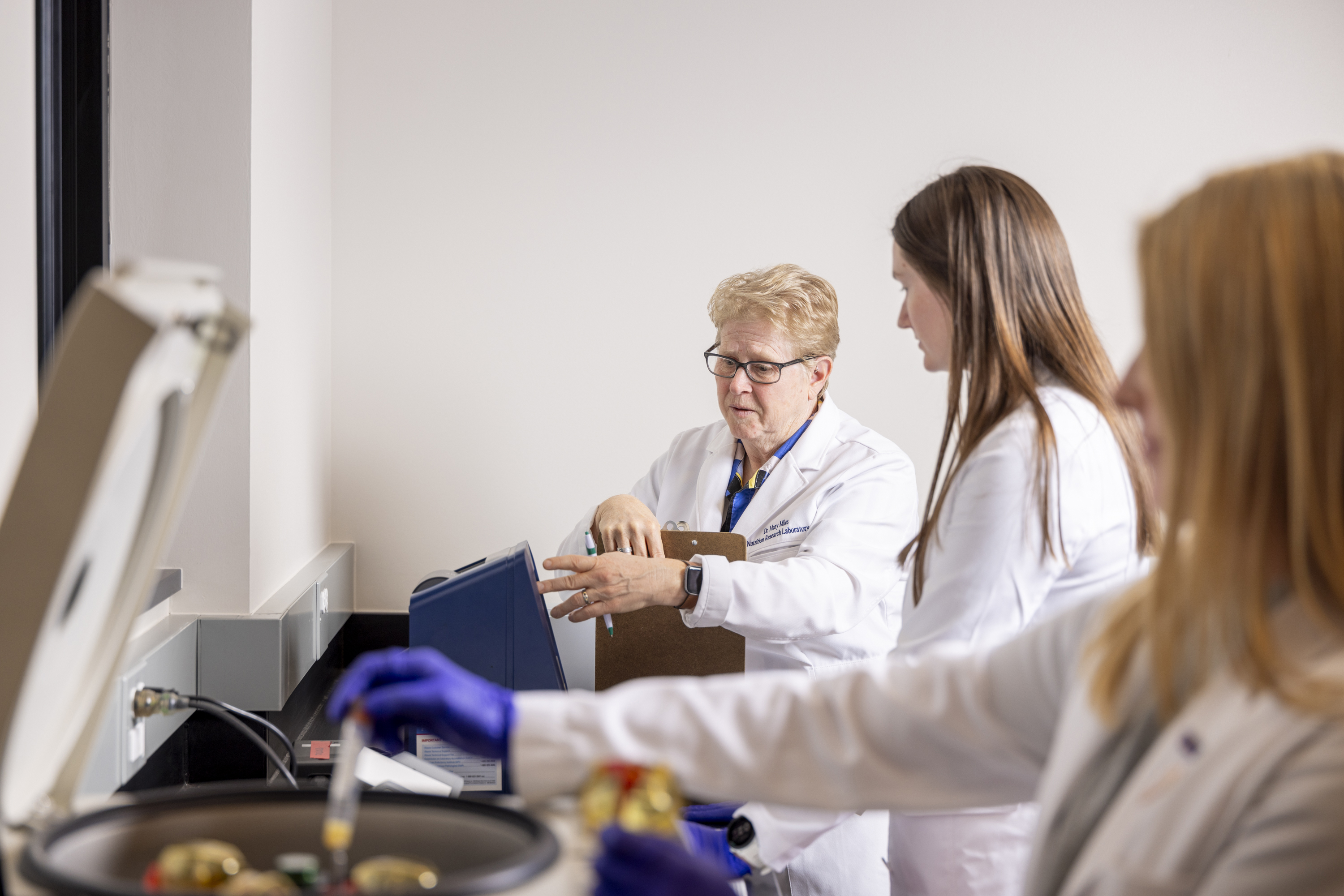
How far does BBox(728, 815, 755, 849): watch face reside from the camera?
1.53 metres

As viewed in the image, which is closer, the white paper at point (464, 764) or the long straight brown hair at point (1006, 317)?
the long straight brown hair at point (1006, 317)

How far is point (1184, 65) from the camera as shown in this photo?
2.60 metres

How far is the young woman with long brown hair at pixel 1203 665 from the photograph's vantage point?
599 mm

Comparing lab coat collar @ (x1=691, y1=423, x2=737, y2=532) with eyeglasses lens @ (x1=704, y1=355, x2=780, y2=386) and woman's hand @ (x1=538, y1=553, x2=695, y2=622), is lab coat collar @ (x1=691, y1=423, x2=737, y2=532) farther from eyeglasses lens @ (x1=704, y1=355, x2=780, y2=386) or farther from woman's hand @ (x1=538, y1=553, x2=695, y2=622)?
woman's hand @ (x1=538, y1=553, x2=695, y2=622)

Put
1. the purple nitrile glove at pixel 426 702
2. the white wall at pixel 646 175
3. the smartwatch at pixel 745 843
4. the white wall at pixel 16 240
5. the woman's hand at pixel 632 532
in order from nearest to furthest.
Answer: the purple nitrile glove at pixel 426 702 < the white wall at pixel 16 240 < the smartwatch at pixel 745 843 < the woman's hand at pixel 632 532 < the white wall at pixel 646 175

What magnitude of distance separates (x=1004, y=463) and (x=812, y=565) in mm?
672

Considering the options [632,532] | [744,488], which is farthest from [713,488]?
[632,532]

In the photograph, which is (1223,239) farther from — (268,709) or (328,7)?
(328,7)

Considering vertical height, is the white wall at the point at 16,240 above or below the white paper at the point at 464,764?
above

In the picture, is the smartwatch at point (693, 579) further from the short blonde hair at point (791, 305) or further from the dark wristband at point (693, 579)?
the short blonde hair at point (791, 305)

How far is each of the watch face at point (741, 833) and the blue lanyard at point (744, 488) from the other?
2.22 feet

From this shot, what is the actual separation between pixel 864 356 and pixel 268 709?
5.31ft

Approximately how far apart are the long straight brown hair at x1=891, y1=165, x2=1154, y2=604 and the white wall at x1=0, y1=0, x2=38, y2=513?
3.52 feet

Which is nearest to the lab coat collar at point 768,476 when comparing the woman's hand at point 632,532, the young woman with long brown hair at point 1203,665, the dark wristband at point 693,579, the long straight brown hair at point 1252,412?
the woman's hand at point 632,532
